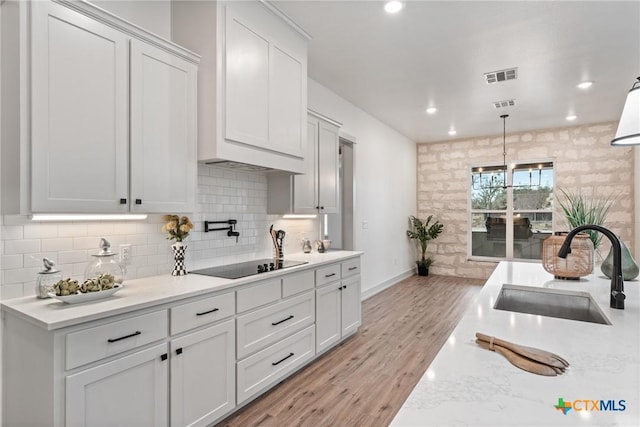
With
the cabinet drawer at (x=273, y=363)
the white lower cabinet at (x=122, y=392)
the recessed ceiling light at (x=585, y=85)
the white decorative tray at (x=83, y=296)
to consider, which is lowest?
the cabinet drawer at (x=273, y=363)

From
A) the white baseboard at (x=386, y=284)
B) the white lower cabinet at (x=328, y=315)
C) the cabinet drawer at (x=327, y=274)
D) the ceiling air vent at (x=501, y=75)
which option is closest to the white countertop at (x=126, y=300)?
the cabinet drawer at (x=327, y=274)

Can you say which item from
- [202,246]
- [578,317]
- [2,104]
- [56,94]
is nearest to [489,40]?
[578,317]

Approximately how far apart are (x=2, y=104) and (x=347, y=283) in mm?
2874

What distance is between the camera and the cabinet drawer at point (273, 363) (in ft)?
7.45

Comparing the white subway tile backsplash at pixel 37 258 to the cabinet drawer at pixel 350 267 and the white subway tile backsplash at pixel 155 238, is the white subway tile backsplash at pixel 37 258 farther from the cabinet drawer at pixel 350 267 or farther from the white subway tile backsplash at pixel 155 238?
the cabinet drawer at pixel 350 267

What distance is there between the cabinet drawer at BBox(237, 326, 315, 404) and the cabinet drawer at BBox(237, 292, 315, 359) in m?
0.06

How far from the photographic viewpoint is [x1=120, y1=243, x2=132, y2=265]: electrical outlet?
2.19m

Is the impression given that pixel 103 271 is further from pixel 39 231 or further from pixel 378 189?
pixel 378 189

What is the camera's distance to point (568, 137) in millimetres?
6035

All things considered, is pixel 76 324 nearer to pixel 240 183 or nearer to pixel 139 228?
pixel 139 228

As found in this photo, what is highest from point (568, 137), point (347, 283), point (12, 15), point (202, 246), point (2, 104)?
point (568, 137)

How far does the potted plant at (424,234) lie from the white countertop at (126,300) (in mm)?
5156

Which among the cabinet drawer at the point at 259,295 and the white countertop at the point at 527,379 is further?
the cabinet drawer at the point at 259,295

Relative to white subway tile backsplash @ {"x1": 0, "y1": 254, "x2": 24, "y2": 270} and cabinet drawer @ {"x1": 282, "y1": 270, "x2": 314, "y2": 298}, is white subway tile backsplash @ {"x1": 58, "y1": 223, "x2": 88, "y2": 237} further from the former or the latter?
cabinet drawer @ {"x1": 282, "y1": 270, "x2": 314, "y2": 298}
